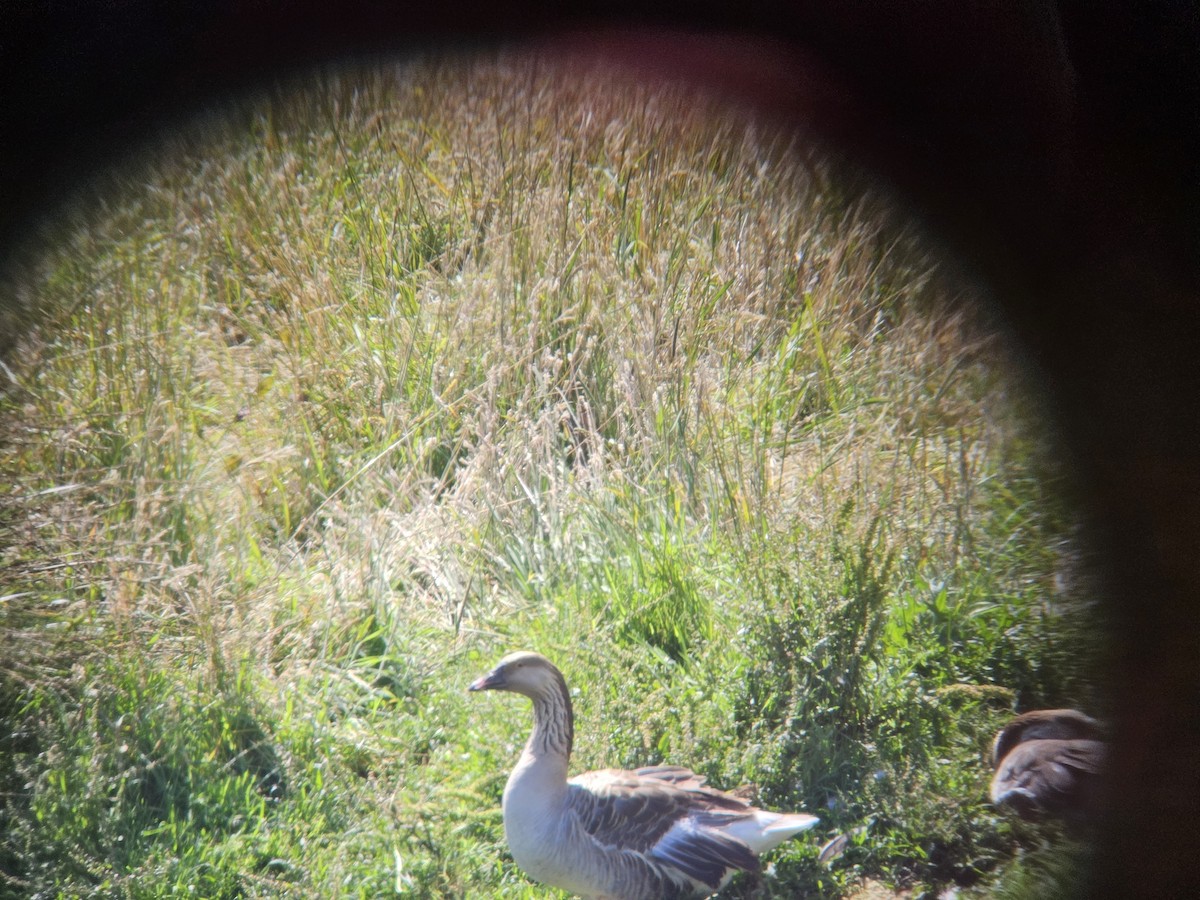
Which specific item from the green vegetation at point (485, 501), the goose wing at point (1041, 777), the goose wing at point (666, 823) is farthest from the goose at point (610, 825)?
the goose wing at point (1041, 777)

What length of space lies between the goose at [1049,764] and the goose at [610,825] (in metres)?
0.76

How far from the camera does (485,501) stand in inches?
151

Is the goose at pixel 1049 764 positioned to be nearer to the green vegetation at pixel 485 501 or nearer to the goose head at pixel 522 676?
the green vegetation at pixel 485 501

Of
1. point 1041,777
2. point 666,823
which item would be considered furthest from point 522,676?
point 1041,777

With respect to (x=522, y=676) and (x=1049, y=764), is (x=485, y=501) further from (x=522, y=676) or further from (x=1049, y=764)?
(x=1049, y=764)

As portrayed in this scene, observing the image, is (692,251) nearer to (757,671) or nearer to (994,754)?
(757,671)

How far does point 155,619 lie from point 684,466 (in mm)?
2129

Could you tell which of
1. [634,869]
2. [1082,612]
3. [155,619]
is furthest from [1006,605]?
[155,619]

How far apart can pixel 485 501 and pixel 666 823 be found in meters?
1.58

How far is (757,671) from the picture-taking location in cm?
323

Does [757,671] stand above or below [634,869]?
above

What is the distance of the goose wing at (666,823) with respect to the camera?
2.73m

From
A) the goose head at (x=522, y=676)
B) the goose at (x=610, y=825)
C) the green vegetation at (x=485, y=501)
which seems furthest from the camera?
the green vegetation at (x=485, y=501)

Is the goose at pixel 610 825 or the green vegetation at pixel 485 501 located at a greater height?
the green vegetation at pixel 485 501
